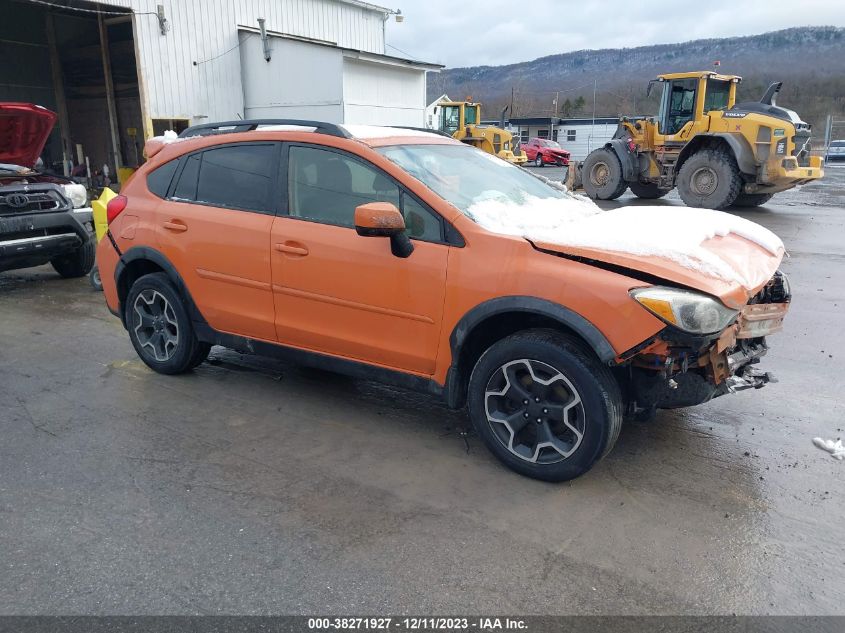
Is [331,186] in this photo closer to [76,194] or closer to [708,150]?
[76,194]

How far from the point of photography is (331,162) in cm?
401

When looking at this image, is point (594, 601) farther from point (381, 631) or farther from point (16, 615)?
point (16, 615)

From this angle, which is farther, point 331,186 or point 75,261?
point 75,261

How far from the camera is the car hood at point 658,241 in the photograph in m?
3.13

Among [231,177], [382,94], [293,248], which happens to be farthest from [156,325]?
[382,94]

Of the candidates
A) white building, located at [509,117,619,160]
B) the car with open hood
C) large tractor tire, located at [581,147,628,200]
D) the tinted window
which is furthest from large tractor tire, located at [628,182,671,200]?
white building, located at [509,117,619,160]

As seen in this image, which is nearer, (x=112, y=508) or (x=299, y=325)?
(x=112, y=508)

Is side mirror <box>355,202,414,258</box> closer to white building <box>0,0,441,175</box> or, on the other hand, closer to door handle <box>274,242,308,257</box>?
door handle <box>274,242,308,257</box>

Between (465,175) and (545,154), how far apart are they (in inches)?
1344

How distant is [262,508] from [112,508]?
71 cm

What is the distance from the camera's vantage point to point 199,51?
17.8 m

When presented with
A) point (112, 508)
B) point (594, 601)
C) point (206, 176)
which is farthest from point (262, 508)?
point (206, 176)

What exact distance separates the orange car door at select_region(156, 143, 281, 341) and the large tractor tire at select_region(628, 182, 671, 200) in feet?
47.4

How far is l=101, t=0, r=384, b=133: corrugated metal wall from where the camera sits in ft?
54.4
